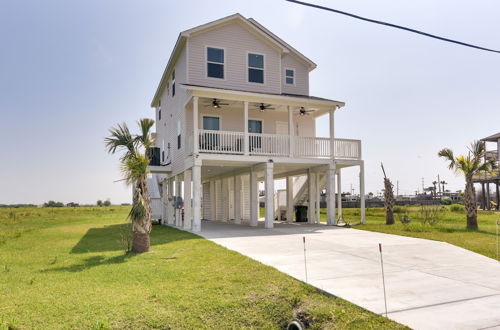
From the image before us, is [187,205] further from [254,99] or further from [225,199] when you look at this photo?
[225,199]

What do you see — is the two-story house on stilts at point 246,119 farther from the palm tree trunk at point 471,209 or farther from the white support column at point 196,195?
the palm tree trunk at point 471,209

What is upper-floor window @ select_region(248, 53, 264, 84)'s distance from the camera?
20359 millimetres

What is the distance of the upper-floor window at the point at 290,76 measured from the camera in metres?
22.6

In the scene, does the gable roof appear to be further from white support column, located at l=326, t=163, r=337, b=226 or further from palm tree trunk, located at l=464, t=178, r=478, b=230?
palm tree trunk, located at l=464, t=178, r=478, b=230

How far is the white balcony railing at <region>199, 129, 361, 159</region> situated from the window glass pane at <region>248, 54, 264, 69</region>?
4.11m

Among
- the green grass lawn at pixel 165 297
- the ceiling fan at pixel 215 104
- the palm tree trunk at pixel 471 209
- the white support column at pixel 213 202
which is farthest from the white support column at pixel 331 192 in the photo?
the white support column at pixel 213 202

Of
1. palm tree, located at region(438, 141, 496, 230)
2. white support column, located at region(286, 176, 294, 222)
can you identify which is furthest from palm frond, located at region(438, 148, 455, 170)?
white support column, located at region(286, 176, 294, 222)

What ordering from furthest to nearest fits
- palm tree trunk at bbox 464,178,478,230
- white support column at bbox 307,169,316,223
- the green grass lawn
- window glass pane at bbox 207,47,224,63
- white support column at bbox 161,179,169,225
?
white support column at bbox 161,179,169,225, white support column at bbox 307,169,316,223, window glass pane at bbox 207,47,224,63, palm tree trunk at bbox 464,178,478,230, the green grass lawn

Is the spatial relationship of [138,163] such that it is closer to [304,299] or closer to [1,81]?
[304,299]

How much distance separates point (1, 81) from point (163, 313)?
91.4 feet

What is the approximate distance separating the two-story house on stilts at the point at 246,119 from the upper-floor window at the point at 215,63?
51 millimetres

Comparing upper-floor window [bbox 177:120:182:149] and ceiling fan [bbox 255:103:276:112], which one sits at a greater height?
ceiling fan [bbox 255:103:276:112]

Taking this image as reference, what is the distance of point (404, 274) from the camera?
24.8ft

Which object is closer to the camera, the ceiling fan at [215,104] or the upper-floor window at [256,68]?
the ceiling fan at [215,104]
